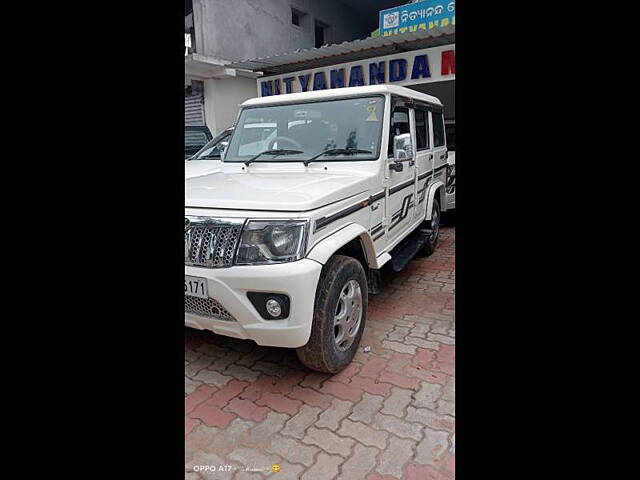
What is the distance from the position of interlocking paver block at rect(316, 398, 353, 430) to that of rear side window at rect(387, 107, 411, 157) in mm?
2109

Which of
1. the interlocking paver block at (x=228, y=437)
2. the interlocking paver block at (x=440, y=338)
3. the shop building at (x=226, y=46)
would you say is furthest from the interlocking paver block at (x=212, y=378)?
the shop building at (x=226, y=46)

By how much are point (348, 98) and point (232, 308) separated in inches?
88.8

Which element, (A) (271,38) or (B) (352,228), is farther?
(A) (271,38)

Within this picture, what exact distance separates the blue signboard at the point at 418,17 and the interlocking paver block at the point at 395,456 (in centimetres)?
845

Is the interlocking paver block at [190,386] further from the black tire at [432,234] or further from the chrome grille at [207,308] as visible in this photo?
the black tire at [432,234]

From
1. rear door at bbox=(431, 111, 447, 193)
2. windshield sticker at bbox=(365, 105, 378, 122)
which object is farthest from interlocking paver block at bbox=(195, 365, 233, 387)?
rear door at bbox=(431, 111, 447, 193)

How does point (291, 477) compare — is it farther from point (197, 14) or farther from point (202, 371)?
point (197, 14)

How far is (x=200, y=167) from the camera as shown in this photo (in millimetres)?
5738

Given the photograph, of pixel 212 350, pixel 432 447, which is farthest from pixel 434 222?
pixel 432 447

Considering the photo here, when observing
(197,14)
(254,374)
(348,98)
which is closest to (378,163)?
(348,98)

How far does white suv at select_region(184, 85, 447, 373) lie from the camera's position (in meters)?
2.49

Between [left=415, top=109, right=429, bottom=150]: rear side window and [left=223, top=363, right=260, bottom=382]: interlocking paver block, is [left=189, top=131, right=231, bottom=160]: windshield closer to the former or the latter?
[left=415, top=109, right=429, bottom=150]: rear side window

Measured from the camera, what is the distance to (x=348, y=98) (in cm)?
381

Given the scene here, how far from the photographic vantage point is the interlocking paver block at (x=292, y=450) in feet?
7.34
